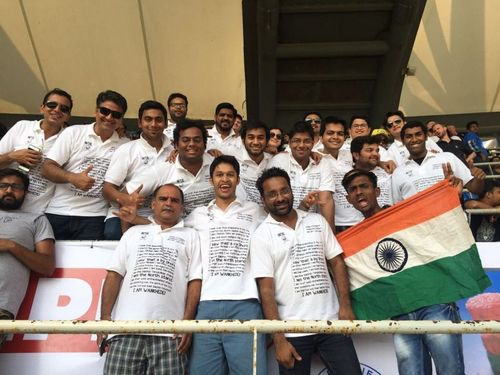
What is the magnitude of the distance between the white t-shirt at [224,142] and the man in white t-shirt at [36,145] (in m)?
1.50

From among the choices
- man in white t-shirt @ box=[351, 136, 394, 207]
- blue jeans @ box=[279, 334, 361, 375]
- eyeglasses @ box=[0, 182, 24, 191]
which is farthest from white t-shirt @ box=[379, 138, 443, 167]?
eyeglasses @ box=[0, 182, 24, 191]

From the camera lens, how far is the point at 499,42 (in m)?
9.77

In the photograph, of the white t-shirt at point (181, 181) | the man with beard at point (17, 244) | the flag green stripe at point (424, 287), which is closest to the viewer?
the flag green stripe at point (424, 287)

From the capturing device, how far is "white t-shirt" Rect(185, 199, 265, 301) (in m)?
2.69

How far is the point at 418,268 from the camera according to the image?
2756mm

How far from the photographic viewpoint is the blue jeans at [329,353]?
2.46 m

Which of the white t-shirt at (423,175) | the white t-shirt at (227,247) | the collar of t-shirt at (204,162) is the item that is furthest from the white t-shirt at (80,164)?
the white t-shirt at (423,175)

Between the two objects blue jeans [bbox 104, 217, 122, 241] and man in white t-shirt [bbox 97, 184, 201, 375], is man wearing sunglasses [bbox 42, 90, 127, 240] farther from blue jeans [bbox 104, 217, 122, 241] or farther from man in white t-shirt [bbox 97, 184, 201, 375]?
man in white t-shirt [bbox 97, 184, 201, 375]

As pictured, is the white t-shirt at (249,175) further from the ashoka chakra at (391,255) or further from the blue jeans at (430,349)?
the blue jeans at (430,349)

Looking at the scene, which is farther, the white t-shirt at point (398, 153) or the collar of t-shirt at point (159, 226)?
the white t-shirt at point (398, 153)

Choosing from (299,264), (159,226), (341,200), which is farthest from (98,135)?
(341,200)

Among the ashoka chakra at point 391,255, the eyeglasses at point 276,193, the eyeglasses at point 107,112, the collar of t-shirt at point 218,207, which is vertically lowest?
the ashoka chakra at point 391,255

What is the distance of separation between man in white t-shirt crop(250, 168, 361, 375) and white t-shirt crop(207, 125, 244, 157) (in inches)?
55.7

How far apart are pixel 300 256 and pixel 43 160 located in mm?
2246
